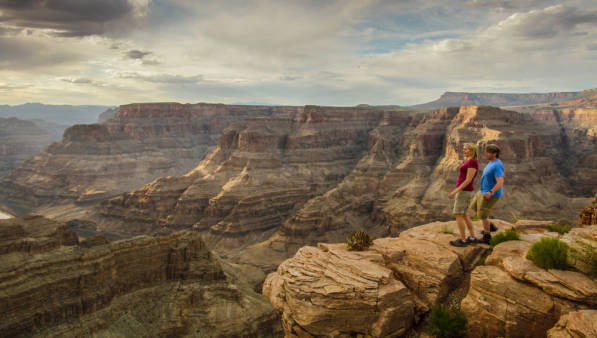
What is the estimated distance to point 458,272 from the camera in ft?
41.8

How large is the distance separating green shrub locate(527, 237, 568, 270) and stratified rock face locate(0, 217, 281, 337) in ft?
51.6

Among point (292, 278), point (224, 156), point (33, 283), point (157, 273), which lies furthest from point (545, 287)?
point (224, 156)

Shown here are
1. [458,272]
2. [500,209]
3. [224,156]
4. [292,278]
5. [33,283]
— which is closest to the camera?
[458,272]

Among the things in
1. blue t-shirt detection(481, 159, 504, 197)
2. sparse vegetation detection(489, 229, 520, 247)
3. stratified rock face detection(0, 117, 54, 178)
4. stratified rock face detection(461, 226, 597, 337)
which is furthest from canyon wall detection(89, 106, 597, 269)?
stratified rock face detection(0, 117, 54, 178)

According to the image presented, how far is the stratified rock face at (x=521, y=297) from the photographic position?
9633mm

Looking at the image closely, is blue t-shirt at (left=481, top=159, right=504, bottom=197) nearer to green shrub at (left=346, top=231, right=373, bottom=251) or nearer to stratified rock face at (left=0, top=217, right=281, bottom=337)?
green shrub at (left=346, top=231, right=373, bottom=251)

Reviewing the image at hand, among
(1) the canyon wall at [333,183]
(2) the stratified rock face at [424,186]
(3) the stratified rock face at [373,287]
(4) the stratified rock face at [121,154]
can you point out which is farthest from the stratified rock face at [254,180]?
(3) the stratified rock face at [373,287]

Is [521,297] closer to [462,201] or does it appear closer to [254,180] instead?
[462,201]

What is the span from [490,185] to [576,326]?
18.1ft

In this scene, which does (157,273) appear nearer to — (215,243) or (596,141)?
(215,243)

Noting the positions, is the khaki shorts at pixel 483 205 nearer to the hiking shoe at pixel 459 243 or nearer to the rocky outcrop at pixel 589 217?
the hiking shoe at pixel 459 243

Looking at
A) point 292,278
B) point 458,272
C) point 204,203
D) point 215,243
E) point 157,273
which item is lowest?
point 215,243

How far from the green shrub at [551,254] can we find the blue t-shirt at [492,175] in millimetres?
2387

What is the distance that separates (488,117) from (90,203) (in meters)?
112
